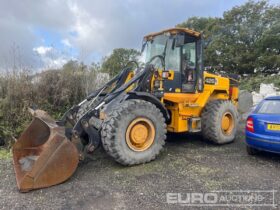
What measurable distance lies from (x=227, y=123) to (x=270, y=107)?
1662 millimetres

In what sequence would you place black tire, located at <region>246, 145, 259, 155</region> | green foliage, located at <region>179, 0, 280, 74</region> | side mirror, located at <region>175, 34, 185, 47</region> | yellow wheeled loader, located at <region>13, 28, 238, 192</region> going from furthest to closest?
green foliage, located at <region>179, 0, 280, 74</region>
side mirror, located at <region>175, 34, 185, 47</region>
black tire, located at <region>246, 145, 259, 155</region>
yellow wheeled loader, located at <region>13, 28, 238, 192</region>

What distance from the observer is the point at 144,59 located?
6.23 meters

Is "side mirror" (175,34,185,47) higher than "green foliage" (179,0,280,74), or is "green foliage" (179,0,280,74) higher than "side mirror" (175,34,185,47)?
"green foliage" (179,0,280,74)

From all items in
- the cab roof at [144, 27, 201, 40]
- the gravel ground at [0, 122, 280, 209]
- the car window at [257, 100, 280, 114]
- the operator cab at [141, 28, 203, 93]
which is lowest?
the gravel ground at [0, 122, 280, 209]

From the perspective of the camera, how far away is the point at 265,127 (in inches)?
194

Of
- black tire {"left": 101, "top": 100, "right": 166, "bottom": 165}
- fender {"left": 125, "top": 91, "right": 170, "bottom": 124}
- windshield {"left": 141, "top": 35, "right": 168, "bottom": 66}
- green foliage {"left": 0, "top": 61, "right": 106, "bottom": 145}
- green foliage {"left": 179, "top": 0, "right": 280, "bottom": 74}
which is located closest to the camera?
black tire {"left": 101, "top": 100, "right": 166, "bottom": 165}

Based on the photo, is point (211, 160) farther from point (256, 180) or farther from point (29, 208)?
point (29, 208)

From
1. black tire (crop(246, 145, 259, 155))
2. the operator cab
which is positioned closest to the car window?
black tire (crop(246, 145, 259, 155))

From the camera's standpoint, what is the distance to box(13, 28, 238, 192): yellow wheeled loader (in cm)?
399

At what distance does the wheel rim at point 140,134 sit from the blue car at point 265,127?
6.59 feet

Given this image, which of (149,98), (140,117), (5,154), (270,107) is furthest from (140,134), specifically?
(5,154)

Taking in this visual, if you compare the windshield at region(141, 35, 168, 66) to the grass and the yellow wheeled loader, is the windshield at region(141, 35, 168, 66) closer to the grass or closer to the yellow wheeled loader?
the yellow wheeled loader

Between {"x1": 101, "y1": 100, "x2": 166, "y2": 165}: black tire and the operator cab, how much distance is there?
1.04m

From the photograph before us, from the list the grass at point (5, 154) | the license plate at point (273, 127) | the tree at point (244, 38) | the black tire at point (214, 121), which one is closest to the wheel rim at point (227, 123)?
the black tire at point (214, 121)
